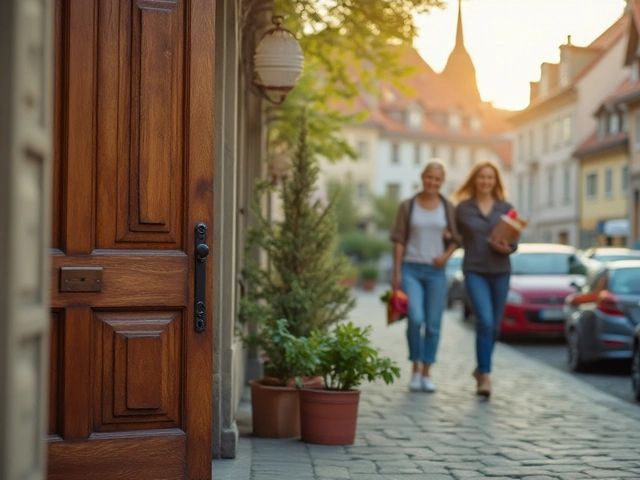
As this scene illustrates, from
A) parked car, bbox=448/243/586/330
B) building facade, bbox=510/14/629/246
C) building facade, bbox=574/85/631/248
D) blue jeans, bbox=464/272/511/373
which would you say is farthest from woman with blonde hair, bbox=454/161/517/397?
building facade, bbox=510/14/629/246

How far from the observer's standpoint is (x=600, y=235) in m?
51.1

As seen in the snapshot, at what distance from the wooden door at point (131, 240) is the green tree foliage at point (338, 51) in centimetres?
339

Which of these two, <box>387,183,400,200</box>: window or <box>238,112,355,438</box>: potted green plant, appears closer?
<box>238,112,355,438</box>: potted green plant

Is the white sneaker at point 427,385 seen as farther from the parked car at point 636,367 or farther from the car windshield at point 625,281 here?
the car windshield at point 625,281

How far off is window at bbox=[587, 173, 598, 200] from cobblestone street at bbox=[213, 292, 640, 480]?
143ft

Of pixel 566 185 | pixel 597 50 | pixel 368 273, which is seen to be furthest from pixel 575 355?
pixel 566 185

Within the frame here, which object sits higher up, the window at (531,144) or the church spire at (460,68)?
the church spire at (460,68)

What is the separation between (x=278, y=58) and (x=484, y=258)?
2.95 meters

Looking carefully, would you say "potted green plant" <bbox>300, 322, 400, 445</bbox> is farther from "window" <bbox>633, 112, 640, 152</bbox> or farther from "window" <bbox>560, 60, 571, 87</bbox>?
"window" <bbox>560, 60, 571, 87</bbox>

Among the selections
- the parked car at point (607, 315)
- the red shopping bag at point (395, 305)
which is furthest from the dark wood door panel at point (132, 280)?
the parked car at point (607, 315)

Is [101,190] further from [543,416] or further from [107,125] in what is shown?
[543,416]

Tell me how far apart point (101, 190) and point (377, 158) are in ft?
260

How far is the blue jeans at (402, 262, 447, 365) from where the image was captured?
36.2ft

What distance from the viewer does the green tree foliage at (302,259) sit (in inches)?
342
